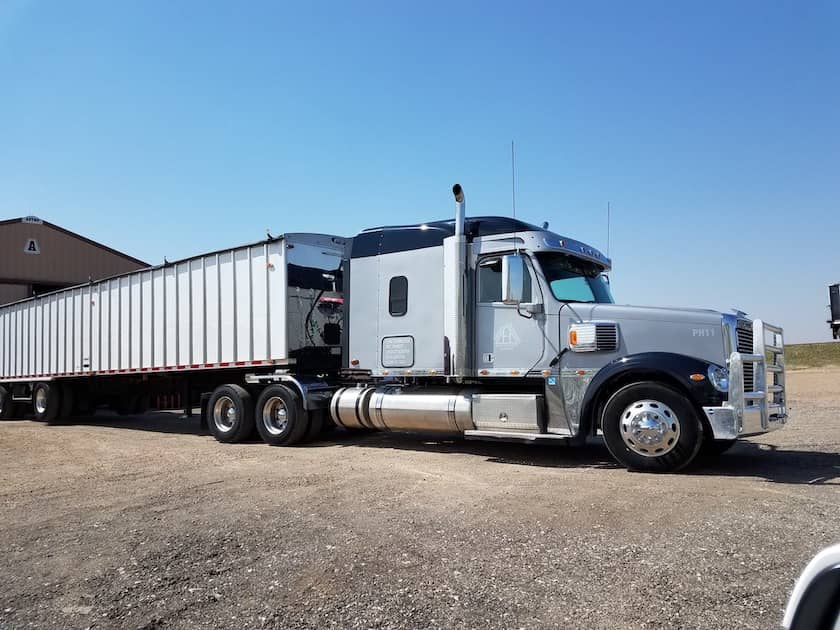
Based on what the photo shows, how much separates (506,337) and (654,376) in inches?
80.1

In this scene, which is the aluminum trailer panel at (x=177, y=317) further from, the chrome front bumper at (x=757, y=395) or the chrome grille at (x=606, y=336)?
the chrome front bumper at (x=757, y=395)

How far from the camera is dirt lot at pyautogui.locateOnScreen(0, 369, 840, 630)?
11.4 ft

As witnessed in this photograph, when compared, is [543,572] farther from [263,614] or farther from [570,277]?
[570,277]

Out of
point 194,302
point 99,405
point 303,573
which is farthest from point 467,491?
point 99,405

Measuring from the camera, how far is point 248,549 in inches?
179

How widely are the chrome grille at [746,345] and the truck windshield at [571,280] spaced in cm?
179

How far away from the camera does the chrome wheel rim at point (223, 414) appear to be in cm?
1145

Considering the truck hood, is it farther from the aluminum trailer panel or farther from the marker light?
the aluminum trailer panel

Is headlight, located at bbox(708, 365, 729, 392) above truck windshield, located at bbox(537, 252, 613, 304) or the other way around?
the other way around

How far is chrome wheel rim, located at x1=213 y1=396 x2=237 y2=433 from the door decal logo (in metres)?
5.42

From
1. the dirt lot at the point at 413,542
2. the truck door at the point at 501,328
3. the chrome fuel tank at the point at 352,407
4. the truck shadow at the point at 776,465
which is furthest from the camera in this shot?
the chrome fuel tank at the point at 352,407

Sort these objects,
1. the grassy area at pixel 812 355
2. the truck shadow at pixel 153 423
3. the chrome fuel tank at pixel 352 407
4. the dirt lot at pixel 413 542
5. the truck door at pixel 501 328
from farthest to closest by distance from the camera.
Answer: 1. the grassy area at pixel 812 355
2. the truck shadow at pixel 153 423
3. the chrome fuel tank at pixel 352 407
4. the truck door at pixel 501 328
5. the dirt lot at pixel 413 542

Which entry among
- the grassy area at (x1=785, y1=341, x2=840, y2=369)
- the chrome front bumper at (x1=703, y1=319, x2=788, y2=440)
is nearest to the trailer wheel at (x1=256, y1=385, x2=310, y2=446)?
the chrome front bumper at (x1=703, y1=319, x2=788, y2=440)

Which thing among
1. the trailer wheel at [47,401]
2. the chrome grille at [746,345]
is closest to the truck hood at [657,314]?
the chrome grille at [746,345]
